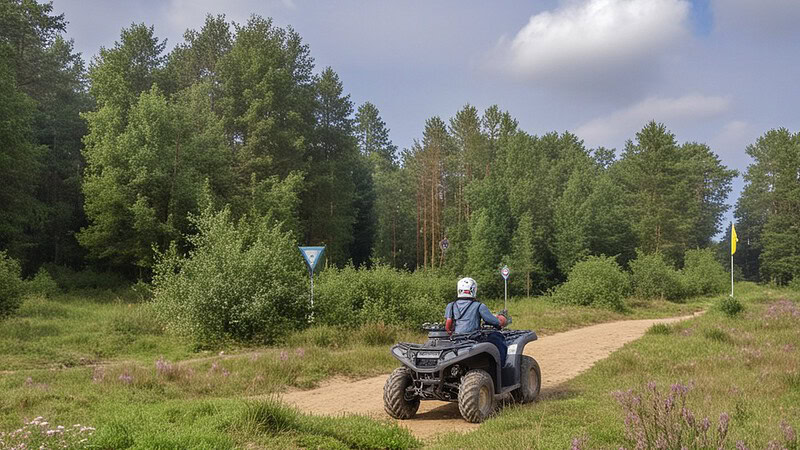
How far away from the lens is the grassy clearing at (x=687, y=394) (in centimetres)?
593

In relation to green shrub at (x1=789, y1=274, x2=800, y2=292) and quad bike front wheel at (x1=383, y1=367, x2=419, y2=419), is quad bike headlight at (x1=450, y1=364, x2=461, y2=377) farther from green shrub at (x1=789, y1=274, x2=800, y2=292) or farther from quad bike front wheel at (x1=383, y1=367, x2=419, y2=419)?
green shrub at (x1=789, y1=274, x2=800, y2=292)

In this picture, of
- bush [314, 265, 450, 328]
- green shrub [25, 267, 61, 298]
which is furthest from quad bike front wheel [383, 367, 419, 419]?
green shrub [25, 267, 61, 298]

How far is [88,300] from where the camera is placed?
2586 cm

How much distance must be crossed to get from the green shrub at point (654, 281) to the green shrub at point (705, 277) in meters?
2.14

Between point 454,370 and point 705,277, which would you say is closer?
point 454,370

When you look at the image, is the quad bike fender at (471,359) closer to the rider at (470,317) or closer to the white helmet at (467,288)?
the rider at (470,317)

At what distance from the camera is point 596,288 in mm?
32531

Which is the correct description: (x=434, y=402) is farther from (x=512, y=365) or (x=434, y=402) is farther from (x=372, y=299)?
(x=372, y=299)

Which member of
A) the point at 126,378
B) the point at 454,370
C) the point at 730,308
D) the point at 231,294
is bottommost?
the point at 730,308

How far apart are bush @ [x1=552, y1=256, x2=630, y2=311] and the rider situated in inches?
991

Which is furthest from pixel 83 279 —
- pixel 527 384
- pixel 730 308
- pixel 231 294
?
pixel 730 308

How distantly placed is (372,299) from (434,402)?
28.9 feet

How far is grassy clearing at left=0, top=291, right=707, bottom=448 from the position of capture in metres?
6.48

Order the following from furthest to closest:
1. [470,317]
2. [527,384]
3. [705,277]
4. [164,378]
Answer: [705,277], [164,378], [527,384], [470,317]
